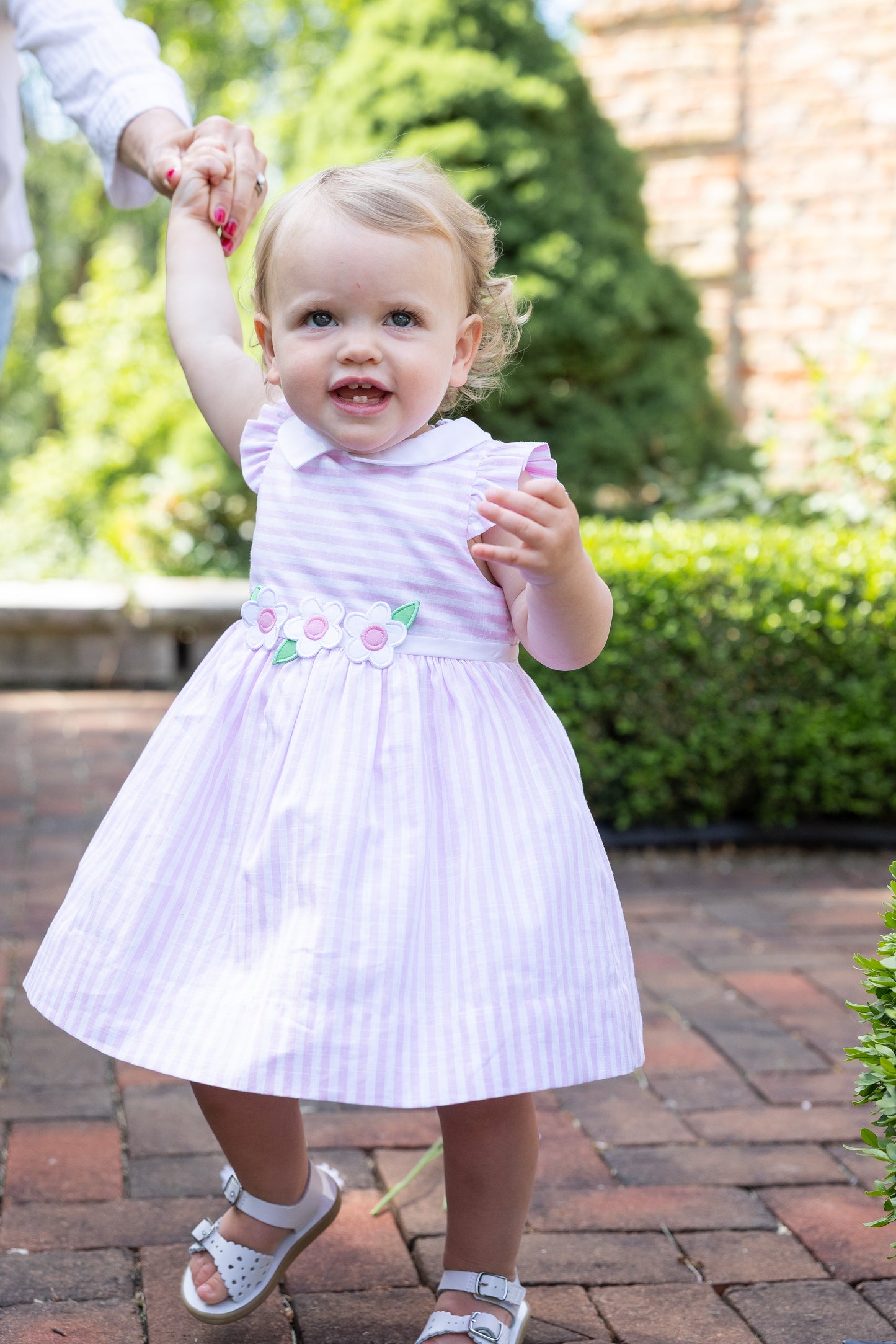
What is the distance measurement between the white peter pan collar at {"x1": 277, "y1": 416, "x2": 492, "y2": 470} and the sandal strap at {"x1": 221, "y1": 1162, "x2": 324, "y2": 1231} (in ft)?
2.87

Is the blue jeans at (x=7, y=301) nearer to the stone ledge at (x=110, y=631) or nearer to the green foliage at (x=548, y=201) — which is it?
the green foliage at (x=548, y=201)

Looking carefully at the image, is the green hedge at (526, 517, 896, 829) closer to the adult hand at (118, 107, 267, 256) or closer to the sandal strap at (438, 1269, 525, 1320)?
the adult hand at (118, 107, 267, 256)

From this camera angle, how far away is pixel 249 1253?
1643mm

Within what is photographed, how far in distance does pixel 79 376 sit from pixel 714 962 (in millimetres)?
9154

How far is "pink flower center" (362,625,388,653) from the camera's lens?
1.53m

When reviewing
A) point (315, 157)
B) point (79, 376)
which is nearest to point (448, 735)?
point (315, 157)

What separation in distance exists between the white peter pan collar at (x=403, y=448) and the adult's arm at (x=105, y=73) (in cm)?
74

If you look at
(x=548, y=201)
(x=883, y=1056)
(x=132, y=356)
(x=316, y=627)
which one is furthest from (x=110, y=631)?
(x=883, y=1056)

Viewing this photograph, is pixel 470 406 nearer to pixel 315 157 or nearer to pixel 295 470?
pixel 315 157

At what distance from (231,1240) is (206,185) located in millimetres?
1358

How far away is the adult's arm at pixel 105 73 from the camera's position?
6.89ft

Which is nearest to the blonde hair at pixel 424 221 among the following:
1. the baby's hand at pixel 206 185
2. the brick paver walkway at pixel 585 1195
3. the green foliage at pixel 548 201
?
the baby's hand at pixel 206 185

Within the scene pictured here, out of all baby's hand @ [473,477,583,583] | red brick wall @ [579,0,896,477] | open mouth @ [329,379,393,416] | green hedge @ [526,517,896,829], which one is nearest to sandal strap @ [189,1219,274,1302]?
baby's hand @ [473,477,583,583]

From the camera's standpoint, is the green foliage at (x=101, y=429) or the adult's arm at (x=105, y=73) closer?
the adult's arm at (x=105, y=73)
